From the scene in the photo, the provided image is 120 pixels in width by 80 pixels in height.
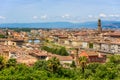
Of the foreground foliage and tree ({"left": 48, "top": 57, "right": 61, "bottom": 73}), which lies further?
tree ({"left": 48, "top": 57, "right": 61, "bottom": 73})

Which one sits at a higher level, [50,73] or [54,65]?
[54,65]

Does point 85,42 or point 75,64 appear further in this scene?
point 85,42

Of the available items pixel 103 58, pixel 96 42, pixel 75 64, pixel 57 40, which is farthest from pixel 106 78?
pixel 57 40

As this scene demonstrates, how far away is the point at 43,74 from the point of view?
3098 cm

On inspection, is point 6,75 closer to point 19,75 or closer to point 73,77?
point 19,75

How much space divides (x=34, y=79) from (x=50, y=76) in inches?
112

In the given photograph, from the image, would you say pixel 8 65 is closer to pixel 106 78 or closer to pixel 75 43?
pixel 106 78

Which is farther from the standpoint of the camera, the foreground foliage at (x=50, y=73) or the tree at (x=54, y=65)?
the tree at (x=54, y=65)

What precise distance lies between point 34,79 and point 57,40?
7703 centimetres

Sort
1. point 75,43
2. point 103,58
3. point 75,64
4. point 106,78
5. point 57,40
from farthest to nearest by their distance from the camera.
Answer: point 57,40
point 75,43
point 103,58
point 75,64
point 106,78

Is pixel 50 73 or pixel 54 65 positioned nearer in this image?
pixel 50 73

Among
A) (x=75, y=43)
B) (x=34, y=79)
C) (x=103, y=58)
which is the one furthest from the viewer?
(x=75, y=43)

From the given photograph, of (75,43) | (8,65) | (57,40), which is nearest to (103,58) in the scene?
(8,65)

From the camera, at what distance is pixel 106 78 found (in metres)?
31.5
